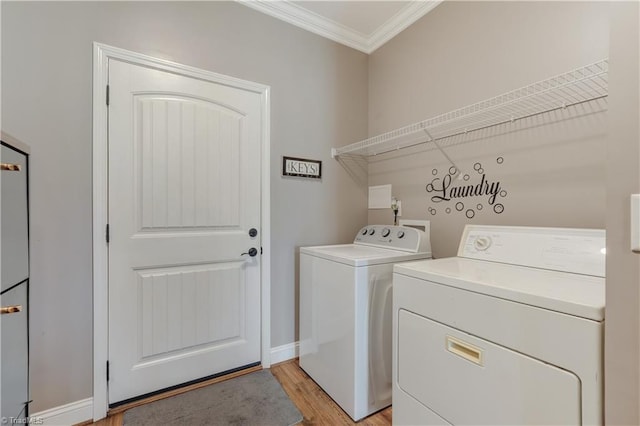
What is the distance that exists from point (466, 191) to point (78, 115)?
89.2 inches

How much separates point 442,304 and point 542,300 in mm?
339

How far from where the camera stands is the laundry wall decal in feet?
5.27

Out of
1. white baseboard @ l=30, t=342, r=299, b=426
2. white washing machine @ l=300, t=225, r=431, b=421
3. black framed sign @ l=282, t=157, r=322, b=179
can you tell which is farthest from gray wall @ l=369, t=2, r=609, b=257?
white baseboard @ l=30, t=342, r=299, b=426

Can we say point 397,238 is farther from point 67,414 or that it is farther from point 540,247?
point 67,414

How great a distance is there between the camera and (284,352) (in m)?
2.12

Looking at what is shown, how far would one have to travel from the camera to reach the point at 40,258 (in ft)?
4.58

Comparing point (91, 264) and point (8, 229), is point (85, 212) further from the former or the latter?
point (8, 229)

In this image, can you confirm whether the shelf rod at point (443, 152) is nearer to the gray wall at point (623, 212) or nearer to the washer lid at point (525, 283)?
the washer lid at point (525, 283)

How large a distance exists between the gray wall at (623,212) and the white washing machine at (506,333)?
13cm

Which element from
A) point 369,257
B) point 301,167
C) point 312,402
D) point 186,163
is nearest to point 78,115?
point 186,163

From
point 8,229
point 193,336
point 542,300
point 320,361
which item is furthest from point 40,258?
point 542,300

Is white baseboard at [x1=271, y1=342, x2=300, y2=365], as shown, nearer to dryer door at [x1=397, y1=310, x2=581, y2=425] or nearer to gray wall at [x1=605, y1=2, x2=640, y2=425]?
dryer door at [x1=397, y1=310, x2=581, y2=425]

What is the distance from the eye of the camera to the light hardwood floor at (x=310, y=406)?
151cm

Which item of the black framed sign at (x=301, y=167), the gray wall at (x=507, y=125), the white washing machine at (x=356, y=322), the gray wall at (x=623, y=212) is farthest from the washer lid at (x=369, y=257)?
the gray wall at (x=623, y=212)
